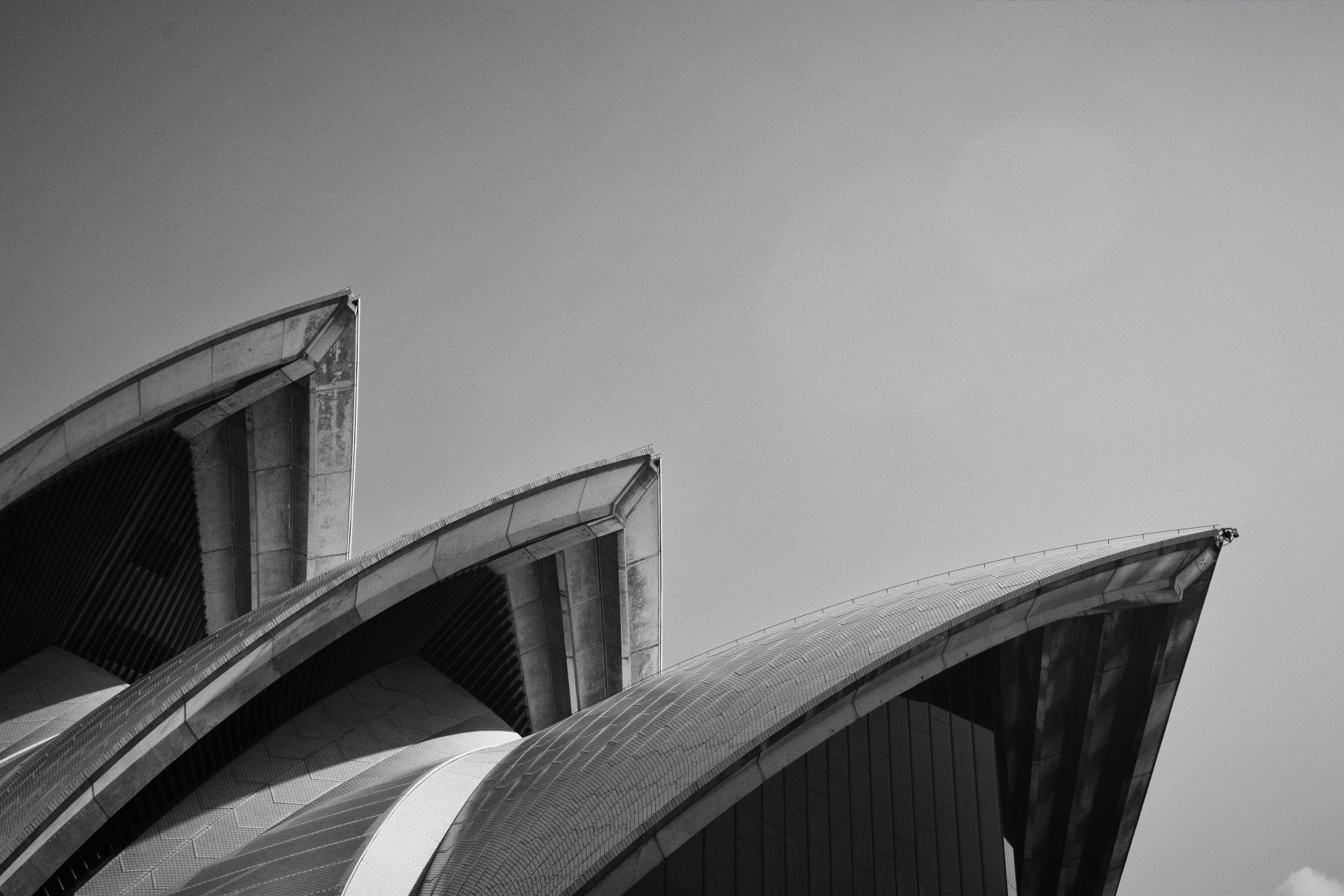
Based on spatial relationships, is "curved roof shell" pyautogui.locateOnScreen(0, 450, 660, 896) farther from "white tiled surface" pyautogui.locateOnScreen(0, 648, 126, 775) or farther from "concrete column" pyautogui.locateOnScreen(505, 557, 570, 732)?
"white tiled surface" pyautogui.locateOnScreen(0, 648, 126, 775)

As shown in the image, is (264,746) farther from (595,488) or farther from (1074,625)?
(1074,625)

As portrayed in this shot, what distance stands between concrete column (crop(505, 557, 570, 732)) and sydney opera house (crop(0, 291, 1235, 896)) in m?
0.07

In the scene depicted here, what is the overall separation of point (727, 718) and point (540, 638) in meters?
10.1

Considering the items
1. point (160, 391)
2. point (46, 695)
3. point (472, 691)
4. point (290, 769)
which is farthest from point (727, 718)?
point (46, 695)

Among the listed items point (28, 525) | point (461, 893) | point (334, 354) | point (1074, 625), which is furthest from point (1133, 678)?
point (28, 525)

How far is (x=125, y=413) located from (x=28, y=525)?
3132mm

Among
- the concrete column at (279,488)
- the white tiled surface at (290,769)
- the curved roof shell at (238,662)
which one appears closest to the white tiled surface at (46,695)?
the concrete column at (279,488)

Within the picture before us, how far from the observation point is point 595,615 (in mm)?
22578

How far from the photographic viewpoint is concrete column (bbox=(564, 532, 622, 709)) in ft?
71.5

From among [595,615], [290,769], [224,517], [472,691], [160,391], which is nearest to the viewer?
[290,769]

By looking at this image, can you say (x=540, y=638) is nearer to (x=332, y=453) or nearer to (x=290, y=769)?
(x=332, y=453)

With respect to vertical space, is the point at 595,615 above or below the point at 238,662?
below

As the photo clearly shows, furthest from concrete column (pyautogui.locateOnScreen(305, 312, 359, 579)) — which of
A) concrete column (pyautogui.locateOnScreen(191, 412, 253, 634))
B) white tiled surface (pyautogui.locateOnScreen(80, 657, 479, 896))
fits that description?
white tiled surface (pyautogui.locateOnScreen(80, 657, 479, 896))

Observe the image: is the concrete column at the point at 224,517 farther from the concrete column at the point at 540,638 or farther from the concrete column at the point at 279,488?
the concrete column at the point at 540,638
